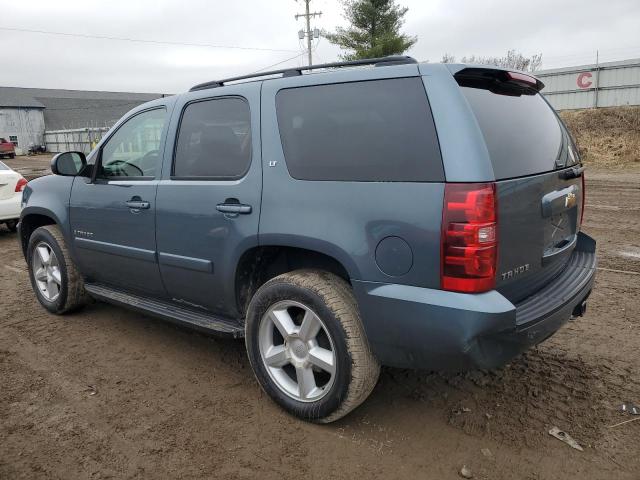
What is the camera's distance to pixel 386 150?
2.47 metres

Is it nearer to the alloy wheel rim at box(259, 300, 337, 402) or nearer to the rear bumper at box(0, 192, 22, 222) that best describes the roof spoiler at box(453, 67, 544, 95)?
the alloy wheel rim at box(259, 300, 337, 402)

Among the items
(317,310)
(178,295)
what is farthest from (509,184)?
(178,295)

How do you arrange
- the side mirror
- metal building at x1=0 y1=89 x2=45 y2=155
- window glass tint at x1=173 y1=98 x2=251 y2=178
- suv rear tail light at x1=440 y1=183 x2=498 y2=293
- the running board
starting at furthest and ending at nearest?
metal building at x1=0 y1=89 x2=45 y2=155, the side mirror, the running board, window glass tint at x1=173 y1=98 x2=251 y2=178, suv rear tail light at x1=440 y1=183 x2=498 y2=293

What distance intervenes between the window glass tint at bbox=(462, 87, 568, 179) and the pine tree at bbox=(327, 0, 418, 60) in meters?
32.4

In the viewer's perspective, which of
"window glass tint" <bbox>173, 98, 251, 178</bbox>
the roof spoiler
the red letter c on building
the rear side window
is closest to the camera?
the rear side window

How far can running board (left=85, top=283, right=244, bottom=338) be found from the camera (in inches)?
126

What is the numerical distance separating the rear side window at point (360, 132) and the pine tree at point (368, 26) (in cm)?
3259

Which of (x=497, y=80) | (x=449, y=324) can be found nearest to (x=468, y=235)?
(x=449, y=324)

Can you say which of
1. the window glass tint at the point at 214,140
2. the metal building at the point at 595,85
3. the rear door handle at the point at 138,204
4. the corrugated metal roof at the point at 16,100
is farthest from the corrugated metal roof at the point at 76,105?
the window glass tint at the point at 214,140

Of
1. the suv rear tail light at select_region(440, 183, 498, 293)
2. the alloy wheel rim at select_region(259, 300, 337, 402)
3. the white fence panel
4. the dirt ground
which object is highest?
the white fence panel

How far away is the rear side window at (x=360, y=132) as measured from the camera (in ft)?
7.82

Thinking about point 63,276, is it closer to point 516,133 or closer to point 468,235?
point 468,235

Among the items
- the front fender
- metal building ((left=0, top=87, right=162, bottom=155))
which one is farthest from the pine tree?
the front fender

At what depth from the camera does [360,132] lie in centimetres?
258
